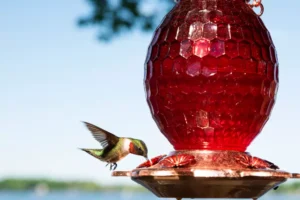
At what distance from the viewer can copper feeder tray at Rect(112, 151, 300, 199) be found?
264 centimetres

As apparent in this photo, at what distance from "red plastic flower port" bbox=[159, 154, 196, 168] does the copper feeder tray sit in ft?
0.07

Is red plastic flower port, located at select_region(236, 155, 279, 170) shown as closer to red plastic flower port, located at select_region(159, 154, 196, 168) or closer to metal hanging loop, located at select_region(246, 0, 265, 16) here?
red plastic flower port, located at select_region(159, 154, 196, 168)

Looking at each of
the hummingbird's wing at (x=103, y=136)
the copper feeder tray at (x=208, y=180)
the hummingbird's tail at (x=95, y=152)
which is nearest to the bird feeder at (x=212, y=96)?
the copper feeder tray at (x=208, y=180)

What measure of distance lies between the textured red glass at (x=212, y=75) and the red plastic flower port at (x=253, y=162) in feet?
0.55

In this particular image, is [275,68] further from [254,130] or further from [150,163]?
[150,163]

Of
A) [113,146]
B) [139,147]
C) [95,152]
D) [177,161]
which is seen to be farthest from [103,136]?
[177,161]

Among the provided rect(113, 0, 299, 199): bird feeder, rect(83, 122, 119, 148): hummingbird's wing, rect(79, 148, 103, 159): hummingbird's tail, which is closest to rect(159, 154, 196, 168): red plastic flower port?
rect(113, 0, 299, 199): bird feeder

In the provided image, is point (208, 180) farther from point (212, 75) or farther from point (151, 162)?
point (212, 75)

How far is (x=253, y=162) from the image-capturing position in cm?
273

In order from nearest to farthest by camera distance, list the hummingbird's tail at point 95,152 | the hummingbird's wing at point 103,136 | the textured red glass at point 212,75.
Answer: the textured red glass at point 212,75, the hummingbird's wing at point 103,136, the hummingbird's tail at point 95,152

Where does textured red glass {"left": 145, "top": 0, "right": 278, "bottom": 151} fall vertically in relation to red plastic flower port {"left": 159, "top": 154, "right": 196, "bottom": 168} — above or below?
above

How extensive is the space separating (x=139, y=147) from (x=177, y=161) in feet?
0.82

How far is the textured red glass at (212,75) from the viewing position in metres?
2.82

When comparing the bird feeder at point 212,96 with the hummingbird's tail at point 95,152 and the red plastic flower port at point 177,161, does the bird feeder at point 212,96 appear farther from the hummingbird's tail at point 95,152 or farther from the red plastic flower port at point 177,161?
the hummingbird's tail at point 95,152
